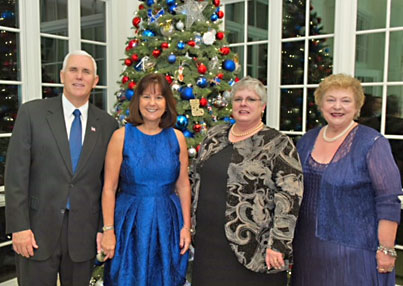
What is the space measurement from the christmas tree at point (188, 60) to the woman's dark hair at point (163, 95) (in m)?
0.87

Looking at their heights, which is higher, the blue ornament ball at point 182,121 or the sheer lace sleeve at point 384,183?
the blue ornament ball at point 182,121

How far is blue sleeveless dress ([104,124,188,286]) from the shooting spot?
177 centimetres

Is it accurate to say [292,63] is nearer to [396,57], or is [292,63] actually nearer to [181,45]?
[396,57]

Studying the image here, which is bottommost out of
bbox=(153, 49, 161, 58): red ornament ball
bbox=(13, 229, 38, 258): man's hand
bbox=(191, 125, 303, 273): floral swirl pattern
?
bbox=(13, 229, 38, 258): man's hand

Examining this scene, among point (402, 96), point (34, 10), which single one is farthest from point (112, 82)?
point (402, 96)

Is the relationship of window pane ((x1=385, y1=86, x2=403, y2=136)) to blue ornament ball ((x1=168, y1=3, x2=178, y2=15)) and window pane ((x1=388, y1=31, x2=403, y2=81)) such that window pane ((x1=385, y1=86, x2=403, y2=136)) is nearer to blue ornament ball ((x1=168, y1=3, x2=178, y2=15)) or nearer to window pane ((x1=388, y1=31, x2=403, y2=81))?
window pane ((x1=388, y1=31, x2=403, y2=81))

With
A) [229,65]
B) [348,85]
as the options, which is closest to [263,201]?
[348,85]

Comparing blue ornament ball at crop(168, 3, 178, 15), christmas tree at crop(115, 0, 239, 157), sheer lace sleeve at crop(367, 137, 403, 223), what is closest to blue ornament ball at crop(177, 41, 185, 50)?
christmas tree at crop(115, 0, 239, 157)

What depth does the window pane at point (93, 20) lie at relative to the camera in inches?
146

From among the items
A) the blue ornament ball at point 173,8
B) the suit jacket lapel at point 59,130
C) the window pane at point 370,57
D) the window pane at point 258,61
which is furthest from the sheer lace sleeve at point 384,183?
the window pane at point 258,61

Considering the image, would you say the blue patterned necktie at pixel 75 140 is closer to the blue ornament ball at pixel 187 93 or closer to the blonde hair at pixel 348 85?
the blue ornament ball at pixel 187 93

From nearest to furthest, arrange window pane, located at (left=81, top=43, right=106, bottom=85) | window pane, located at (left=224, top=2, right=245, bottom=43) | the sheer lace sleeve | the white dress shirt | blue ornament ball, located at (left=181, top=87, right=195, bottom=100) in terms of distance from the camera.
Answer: the sheer lace sleeve → the white dress shirt → blue ornament ball, located at (left=181, top=87, right=195, bottom=100) → window pane, located at (left=224, top=2, right=245, bottom=43) → window pane, located at (left=81, top=43, right=106, bottom=85)

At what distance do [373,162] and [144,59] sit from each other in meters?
1.98

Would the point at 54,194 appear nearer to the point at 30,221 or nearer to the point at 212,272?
the point at 30,221
